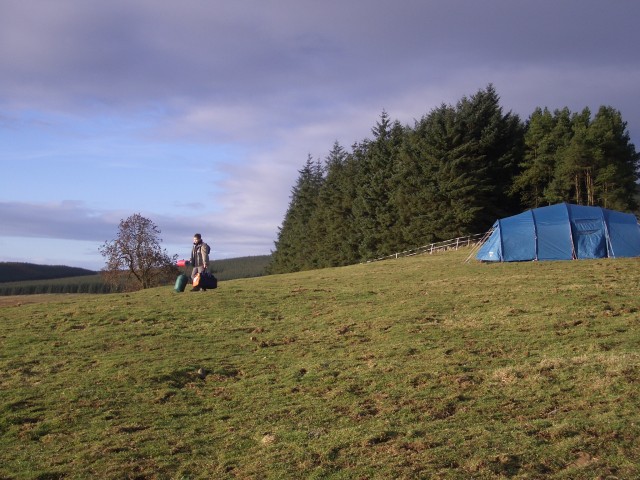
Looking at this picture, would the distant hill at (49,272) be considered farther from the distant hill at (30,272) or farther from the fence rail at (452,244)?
the fence rail at (452,244)

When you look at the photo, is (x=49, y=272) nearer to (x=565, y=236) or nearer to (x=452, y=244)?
(x=452, y=244)

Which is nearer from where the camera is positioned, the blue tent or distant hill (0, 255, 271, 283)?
the blue tent

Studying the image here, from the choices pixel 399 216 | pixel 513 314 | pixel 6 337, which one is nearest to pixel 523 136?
pixel 399 216

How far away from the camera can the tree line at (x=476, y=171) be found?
60.4 metres

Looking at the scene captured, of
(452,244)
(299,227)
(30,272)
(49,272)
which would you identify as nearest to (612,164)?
(452,244)

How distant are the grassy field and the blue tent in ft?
58.7

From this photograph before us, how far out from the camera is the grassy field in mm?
7750

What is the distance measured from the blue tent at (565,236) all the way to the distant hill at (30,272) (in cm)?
15490

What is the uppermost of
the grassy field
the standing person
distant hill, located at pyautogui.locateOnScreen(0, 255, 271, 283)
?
distant hill, located at pyautogui.locateOnScreen(0, 255, 271, 283)

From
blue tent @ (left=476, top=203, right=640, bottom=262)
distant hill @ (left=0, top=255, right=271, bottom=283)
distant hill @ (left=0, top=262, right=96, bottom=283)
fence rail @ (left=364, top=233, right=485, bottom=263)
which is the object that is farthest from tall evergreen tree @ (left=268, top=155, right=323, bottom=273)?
distant hill @ (left=0, top=262, right=96, bottom=283)

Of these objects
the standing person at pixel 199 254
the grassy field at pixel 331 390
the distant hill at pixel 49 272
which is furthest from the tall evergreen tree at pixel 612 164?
the distant hill at pixel 49 272

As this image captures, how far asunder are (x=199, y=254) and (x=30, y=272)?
177 m

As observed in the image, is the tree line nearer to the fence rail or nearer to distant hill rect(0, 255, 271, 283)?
the fence rail

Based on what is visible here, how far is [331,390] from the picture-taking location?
37.3 ft
